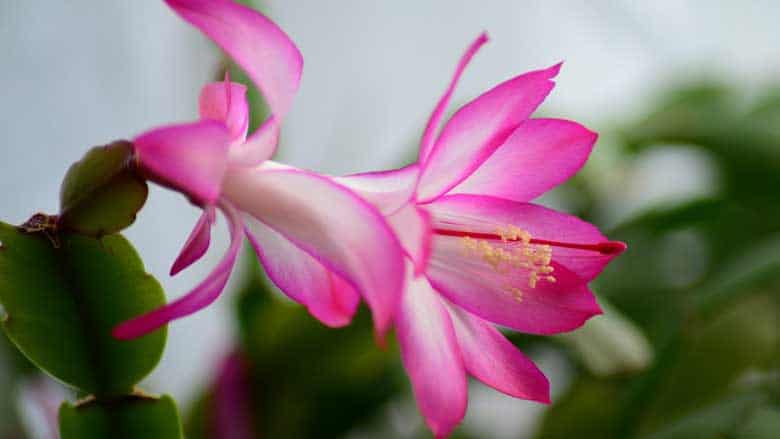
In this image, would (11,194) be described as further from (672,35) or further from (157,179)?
(672,35)

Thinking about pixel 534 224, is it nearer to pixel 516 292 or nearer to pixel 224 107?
pixel 516 292

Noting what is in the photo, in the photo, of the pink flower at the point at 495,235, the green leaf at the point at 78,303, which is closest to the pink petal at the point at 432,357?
the pink flower at the point at 495,235

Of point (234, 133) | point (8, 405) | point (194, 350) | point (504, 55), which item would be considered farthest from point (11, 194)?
point (504, 55)

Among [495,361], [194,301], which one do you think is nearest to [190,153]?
[194,301]

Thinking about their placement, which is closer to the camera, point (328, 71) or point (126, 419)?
point (126, 419)

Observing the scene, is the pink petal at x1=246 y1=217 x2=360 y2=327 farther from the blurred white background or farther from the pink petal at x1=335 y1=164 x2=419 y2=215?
the blurred white background

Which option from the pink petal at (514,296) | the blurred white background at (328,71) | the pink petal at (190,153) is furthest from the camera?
the blurred white background at (328,71)

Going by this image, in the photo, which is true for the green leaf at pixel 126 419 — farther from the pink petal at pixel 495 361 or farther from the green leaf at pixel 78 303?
the pink petal at pixel 495 361

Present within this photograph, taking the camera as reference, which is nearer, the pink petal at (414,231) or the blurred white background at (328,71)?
the pink petal at (414,231)
